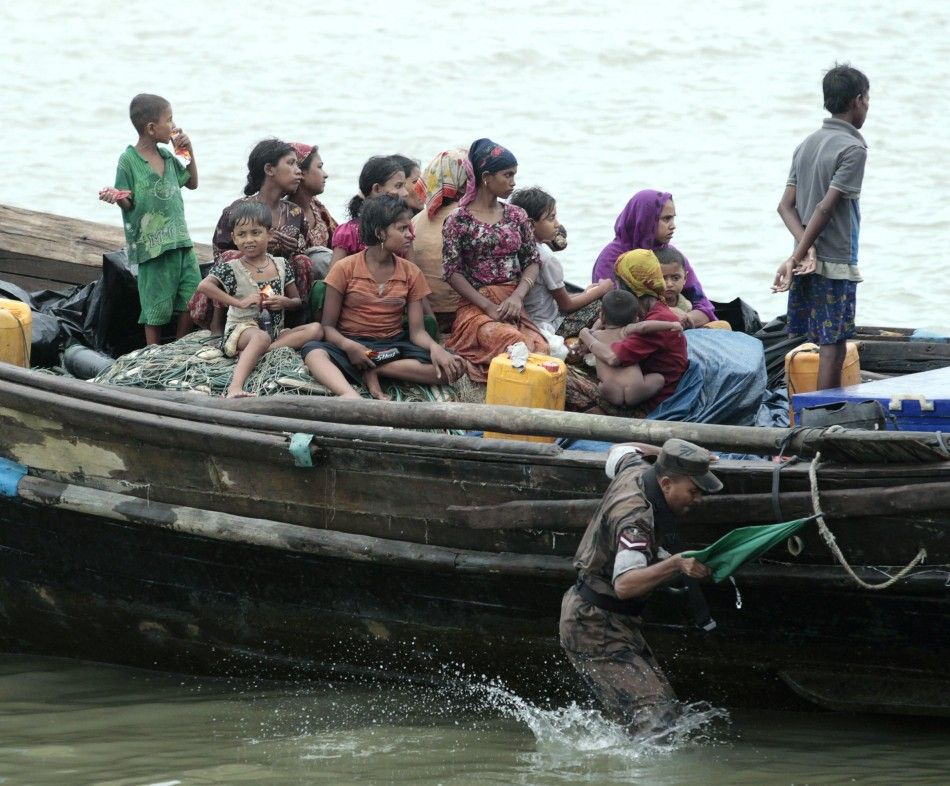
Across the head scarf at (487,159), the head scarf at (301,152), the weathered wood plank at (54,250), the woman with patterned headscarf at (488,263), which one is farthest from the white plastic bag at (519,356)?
the weathered wood plank at (54,250)

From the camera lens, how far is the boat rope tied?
447 centimetres

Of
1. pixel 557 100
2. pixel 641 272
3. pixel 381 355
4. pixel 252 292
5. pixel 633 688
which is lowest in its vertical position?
pixel 633 688

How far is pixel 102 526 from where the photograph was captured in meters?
5.69

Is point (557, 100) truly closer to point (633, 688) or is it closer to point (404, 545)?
point (404, 545)

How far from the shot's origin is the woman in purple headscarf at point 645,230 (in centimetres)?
625

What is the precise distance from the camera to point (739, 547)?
4461 mm

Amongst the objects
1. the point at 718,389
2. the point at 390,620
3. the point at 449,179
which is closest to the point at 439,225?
the point at 449,179

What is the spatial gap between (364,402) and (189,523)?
0.78 m

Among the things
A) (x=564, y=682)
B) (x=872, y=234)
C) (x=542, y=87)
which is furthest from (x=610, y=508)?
(x=542, y=87)

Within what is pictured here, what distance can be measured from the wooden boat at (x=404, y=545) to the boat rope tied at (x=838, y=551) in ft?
0.09

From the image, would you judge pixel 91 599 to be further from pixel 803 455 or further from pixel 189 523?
pixel 803 455

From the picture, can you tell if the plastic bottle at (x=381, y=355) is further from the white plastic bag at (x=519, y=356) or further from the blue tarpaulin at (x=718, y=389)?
the blue tarpaulin at (x=718, y=389)

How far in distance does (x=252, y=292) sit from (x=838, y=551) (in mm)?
2699

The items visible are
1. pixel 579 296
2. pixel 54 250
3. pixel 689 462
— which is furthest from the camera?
pixel 54 250
